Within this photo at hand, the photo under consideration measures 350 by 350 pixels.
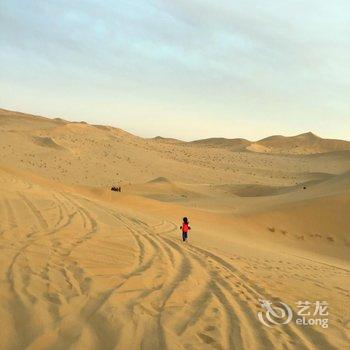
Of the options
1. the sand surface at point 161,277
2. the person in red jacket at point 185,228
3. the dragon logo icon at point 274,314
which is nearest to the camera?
the sand surface at point 161,277

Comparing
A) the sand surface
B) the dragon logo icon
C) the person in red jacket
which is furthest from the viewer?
the person in red jacket

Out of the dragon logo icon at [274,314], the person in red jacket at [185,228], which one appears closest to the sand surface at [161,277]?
the dragon logo icon at [274,314]

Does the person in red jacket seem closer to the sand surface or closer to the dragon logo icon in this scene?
the sand surface

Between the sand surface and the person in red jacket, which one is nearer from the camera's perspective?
the sand surface

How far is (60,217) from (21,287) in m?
6.53

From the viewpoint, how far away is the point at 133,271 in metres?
6.57

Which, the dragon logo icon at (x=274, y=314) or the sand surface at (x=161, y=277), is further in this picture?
the dragon logo icon at (x=274, y=314)

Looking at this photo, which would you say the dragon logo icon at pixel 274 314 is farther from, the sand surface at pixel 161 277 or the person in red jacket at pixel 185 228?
the person in red jacket at pixel 185 228

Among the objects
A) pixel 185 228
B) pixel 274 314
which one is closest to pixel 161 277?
pixel 274 314

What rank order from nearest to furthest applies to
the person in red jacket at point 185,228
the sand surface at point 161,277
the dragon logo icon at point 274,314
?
the sand surface at point 161,277 → the dragon logo icon at point 274,314 → the person in red jacket at point 185,228

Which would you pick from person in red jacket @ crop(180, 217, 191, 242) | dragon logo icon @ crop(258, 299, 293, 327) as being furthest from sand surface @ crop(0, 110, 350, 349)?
person in red jacket @ crop(180, 217, 191, 242)

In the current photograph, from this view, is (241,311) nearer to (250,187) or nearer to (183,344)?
(183,344)

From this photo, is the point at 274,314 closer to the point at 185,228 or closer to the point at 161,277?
the point at 161,277

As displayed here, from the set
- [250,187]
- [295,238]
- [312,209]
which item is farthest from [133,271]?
[250,187]
